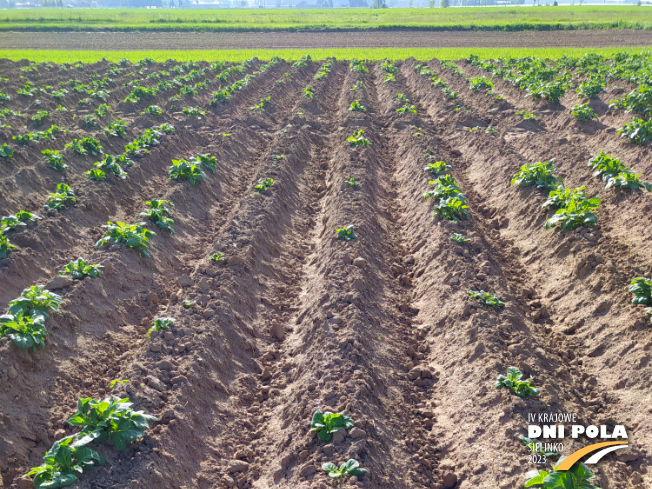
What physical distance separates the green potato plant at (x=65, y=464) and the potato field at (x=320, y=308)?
2cm

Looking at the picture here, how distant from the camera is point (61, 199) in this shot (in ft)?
31.7

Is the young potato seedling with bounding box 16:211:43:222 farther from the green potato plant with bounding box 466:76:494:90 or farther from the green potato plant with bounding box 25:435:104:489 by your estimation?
the green potato plant with bounding box 466:76:494:90

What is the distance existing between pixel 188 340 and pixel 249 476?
2.11m

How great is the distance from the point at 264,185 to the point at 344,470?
298 inches

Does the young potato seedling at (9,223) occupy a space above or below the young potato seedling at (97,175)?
below

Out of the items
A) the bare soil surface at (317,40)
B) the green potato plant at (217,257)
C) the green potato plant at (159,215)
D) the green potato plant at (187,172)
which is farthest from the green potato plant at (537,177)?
the bare soil surface at (317,40)

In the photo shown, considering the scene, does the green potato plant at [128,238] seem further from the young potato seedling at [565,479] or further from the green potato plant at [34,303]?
the young potato seedling at [565,479]

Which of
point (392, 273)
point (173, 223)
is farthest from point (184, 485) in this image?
point (173, 223)

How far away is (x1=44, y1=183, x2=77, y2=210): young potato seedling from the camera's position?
963 cm

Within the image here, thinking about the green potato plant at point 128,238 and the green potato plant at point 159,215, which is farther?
the green potato plant at point 159,215

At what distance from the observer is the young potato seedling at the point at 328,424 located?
4746mm

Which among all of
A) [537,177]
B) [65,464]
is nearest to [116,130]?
[65,464]

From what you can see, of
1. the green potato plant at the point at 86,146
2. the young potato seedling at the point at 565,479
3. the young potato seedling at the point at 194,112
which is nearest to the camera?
the young potato seedling at the point at 565,479

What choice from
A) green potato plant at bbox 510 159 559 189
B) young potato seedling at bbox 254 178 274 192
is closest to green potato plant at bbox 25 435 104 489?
young potato seedling at bbox 254 178 274 192
